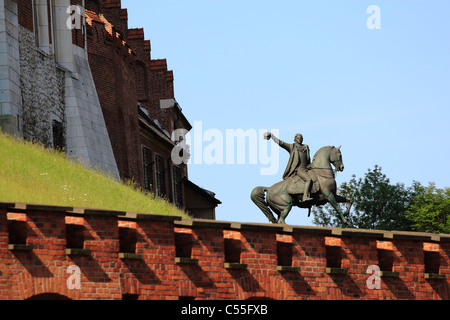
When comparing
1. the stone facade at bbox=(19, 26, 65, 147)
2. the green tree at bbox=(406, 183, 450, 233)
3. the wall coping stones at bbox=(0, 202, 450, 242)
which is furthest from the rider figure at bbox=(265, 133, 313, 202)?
the green tree at bbox=(406, 183, 450, 233)

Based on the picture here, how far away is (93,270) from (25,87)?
16.5 metres

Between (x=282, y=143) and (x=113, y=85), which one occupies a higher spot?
(x=113, y=85)

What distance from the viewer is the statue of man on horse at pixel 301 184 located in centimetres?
2795

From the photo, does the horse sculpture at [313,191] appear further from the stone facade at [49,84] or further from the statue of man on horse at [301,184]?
the stone facade at [49,84]

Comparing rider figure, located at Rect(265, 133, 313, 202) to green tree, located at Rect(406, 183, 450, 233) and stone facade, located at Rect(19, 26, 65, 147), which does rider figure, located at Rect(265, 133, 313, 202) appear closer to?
stone facade, located at Rect(19, 26, 65, 147)

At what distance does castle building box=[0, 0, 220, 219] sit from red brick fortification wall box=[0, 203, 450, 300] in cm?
1382

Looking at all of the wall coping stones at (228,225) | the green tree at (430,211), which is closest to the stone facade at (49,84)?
the wall coping stones at (228,225)

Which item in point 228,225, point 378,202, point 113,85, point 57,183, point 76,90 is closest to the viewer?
point 228,225

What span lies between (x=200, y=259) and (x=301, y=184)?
29.1 ft

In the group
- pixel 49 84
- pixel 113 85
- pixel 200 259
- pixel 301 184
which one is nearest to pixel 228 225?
pixel 200 259

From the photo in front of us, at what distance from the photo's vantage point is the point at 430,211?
2549 inches

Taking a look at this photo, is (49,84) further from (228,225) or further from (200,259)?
(200,259)

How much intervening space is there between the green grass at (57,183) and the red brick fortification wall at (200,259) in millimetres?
6337

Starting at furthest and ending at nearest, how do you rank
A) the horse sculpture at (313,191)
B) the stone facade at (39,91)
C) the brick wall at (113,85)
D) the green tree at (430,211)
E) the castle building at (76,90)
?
the green tree at (430,211) → the brick wall at (113,85) → the stone facade at (39,91) → the castle building at (76,90) → the horse sculpture at (313,191)
